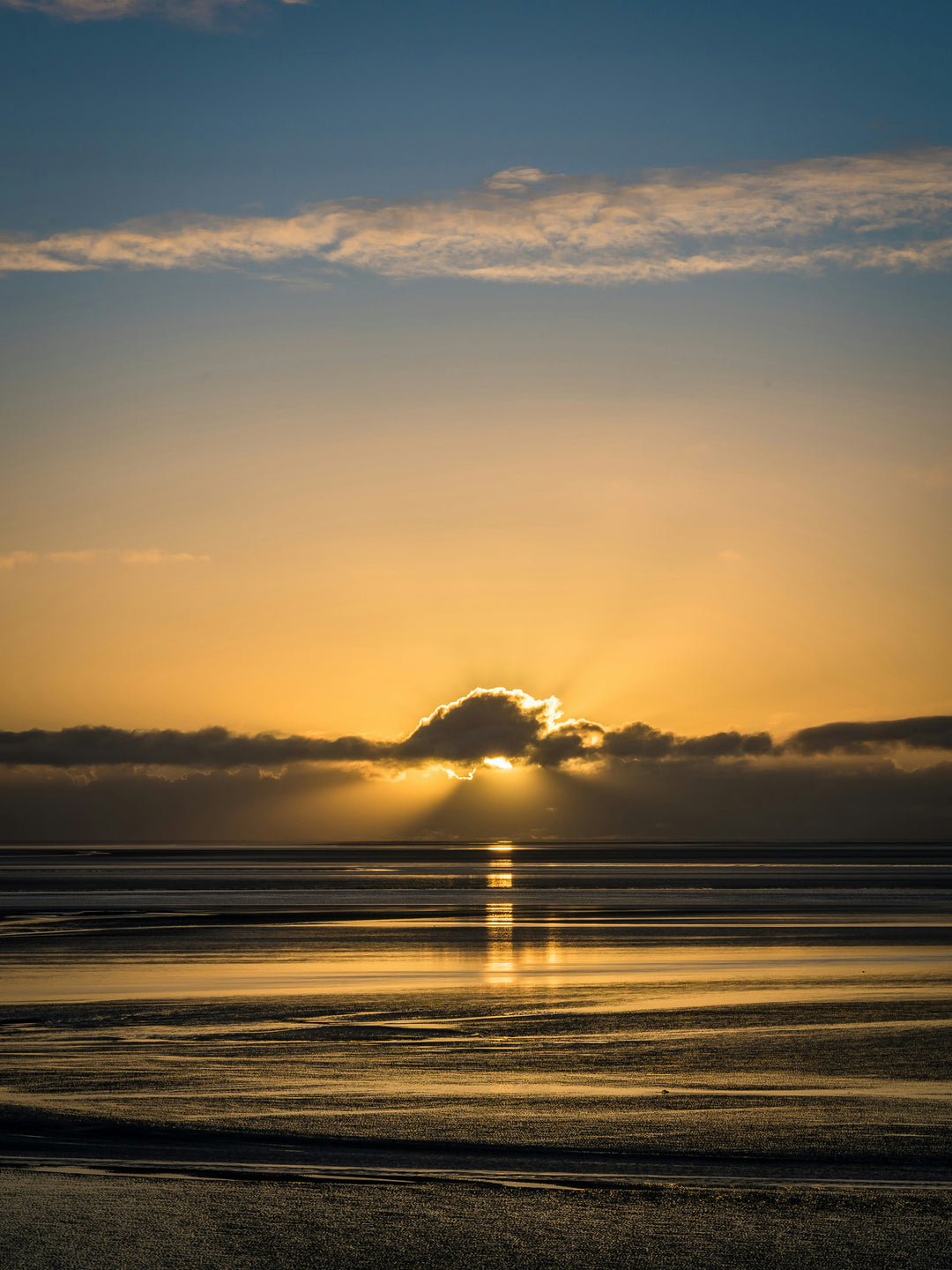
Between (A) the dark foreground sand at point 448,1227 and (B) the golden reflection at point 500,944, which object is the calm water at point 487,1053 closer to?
(B) the golden reflection at point 500,944

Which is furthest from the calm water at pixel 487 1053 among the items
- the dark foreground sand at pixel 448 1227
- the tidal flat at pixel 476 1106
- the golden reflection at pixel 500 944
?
the dark foreground sand at pixel 448 1227

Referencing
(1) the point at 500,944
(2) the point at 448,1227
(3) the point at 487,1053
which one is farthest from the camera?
(1) the point at 500,944

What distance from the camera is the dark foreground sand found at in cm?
966

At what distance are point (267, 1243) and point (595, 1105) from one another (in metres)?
6.21

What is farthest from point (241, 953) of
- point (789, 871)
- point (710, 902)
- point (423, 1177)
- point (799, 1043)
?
point (789, 871)

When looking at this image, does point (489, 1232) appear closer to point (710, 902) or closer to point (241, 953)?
point (241, 953)

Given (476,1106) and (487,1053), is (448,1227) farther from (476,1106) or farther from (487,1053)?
(487,1053)

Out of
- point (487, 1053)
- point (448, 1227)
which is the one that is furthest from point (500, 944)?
point (448, 1227)

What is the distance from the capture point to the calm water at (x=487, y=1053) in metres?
12.9

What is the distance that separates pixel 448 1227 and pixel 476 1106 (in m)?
4.82

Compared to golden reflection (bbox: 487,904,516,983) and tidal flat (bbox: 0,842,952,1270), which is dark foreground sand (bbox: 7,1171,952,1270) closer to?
tidal flat (bbox: 0,842,952,1270)

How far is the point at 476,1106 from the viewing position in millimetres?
15180

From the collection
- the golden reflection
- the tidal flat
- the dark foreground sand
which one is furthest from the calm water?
the dark foreground sand

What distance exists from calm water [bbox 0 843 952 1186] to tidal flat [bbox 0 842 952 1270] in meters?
0.07
